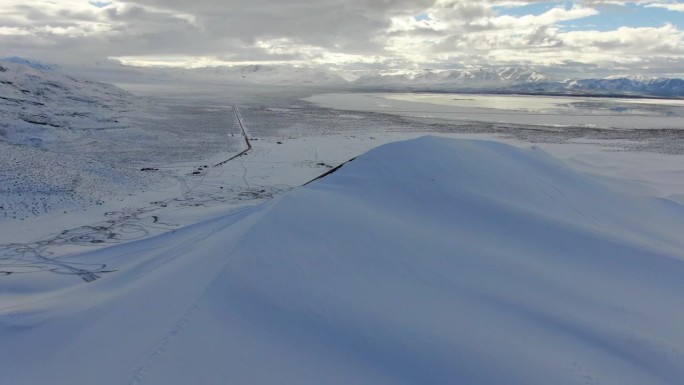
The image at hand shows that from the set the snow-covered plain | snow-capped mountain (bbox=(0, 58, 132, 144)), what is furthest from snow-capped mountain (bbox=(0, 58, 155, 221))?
the snow-covered plain

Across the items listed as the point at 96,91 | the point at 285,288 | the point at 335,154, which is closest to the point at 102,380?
the point at 285,288

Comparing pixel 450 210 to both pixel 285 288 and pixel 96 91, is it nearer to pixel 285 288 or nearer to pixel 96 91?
pixel 285 288

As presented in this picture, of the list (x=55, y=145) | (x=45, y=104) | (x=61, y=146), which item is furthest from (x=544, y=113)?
(x=45, y=104)

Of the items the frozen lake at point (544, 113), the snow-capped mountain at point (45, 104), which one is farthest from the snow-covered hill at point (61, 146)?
the frozen lake at point (544, 113)

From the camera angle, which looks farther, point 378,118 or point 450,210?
point 378,118

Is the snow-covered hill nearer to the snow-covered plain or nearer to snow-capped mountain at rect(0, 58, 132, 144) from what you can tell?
snow-capped mountain at rect(0, 58, 132, 144)

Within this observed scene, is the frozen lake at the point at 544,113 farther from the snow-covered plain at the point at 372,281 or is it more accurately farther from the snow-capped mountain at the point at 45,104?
the snow-covered plain at the point at 372,281
